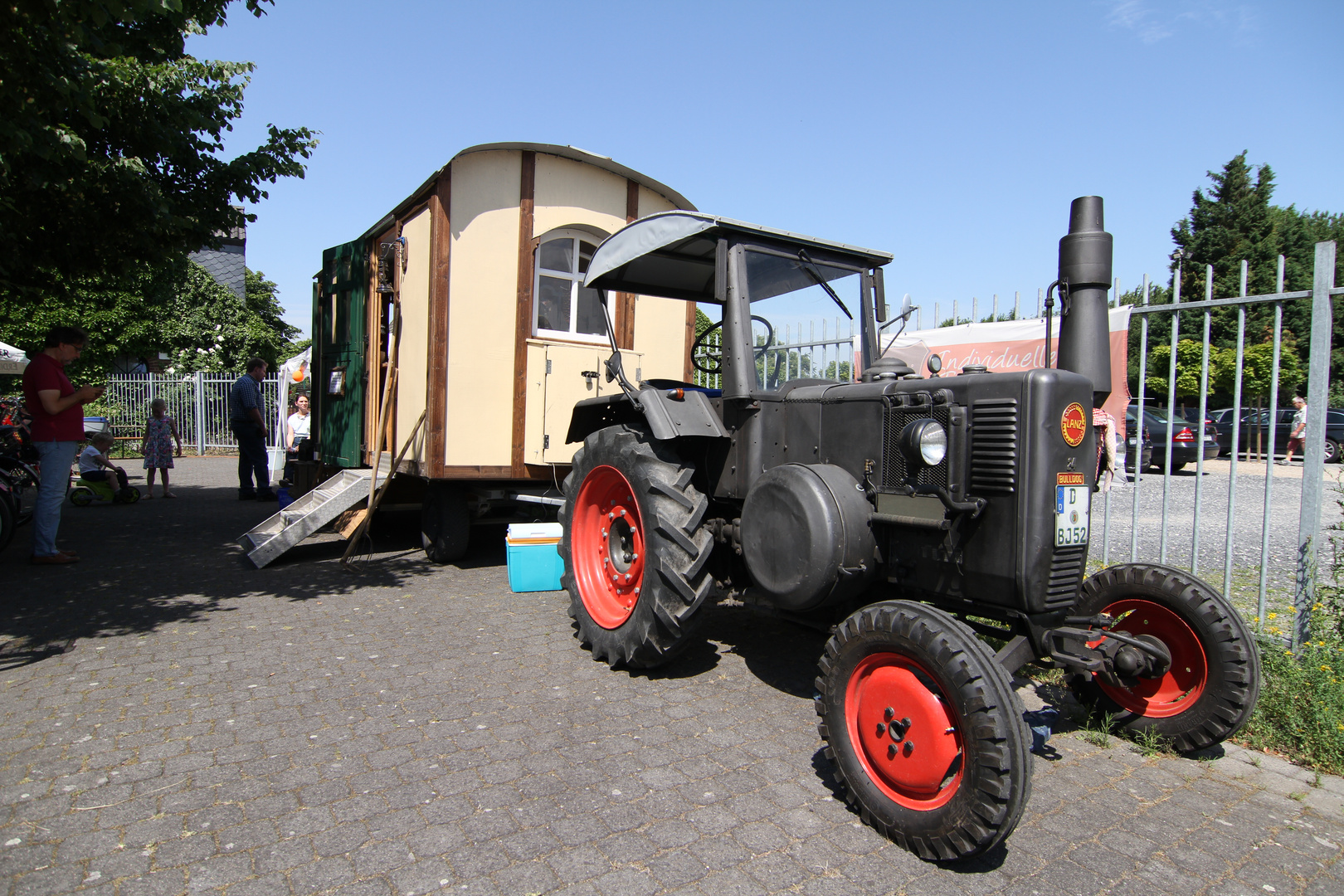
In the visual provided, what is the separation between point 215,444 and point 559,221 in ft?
62.8

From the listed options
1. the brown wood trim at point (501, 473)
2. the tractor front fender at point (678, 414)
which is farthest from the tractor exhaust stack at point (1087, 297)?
the brown wood trim at point (501, 473)

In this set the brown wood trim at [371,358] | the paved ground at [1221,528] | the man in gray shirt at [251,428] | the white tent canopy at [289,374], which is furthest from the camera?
the white tent canopy at [289,374]

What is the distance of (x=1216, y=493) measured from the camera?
39.7 ft

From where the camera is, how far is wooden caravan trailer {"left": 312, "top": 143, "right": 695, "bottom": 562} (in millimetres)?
6227

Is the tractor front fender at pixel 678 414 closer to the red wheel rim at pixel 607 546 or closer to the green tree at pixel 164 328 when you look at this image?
the red wheel rim at pixel 607 546

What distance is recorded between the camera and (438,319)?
6.14 metres

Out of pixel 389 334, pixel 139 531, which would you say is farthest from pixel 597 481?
pixel 139 531

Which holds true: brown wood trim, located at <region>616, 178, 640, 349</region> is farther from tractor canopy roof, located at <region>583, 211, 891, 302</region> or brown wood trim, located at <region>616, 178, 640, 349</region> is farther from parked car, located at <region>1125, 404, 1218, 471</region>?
parked car, located at <region>1125, 404, 1218, 471</region>

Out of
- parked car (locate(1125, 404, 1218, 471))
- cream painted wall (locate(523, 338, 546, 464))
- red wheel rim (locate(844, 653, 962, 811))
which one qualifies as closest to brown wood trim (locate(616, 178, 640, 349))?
cream painted wall (locate(523, 338, 546, 464))

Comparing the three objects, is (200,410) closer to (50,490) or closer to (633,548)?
(50,490)

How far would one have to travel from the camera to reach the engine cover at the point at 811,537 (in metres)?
3.12

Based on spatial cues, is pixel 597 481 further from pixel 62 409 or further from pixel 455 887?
pixel 62 409

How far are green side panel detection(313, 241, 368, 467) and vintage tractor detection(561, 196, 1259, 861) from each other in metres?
4.46

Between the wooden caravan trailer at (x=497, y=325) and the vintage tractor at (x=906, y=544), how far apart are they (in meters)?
1.98
